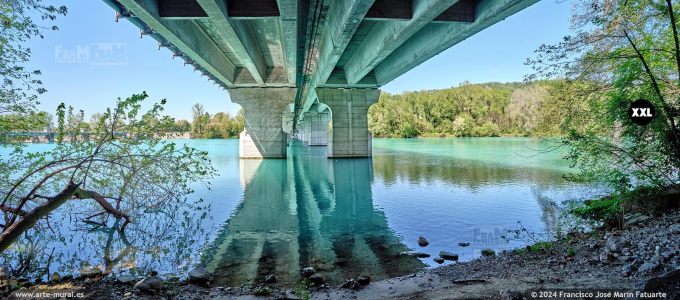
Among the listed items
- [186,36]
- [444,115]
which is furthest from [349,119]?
[444,115]

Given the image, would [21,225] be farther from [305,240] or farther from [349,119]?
[349,119]

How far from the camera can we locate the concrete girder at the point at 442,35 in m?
11.1

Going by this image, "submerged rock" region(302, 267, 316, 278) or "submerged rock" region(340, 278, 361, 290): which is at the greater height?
"submerged rock" region(340, 278, 361, 290)

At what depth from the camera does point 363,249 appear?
8180 millimetres

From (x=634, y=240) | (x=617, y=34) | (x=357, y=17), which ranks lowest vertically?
(x=634, y=240)

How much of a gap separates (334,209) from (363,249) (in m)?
5.28

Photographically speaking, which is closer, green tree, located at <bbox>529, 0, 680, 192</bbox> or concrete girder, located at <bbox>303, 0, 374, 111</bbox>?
green tree, located at <bbox>529, 0, 680, 192</bbox>

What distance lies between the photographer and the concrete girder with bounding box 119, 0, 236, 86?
37.1ft

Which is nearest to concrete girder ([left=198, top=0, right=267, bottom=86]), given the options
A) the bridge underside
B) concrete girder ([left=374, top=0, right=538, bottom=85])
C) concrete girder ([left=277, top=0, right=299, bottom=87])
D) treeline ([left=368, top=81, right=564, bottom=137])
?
the bridge underside

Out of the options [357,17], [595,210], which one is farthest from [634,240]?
[357,17]

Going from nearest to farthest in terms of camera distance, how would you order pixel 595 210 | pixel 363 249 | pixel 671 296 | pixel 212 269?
pixel 671 296, pixel 212 269, pixel 363 249, pixel 595 210

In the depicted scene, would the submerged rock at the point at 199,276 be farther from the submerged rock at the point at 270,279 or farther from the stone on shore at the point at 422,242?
the stone on shore at the point at 422,242

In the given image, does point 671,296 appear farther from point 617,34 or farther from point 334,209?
point 334,209

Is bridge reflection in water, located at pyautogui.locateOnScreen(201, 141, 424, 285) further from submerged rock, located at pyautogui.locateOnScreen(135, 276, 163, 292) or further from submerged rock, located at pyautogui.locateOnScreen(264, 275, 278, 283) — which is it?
submerged rock, located at pyautogui.locateOnScreen(135, 276, 163, 292)
